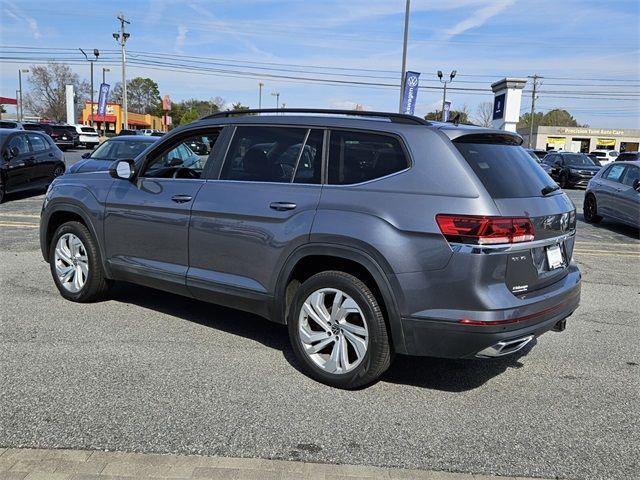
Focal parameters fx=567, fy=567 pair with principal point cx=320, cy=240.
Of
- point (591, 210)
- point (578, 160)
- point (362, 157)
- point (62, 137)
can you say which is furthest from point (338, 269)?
point (62, 137)

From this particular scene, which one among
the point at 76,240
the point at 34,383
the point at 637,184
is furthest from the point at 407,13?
the point at 34,383

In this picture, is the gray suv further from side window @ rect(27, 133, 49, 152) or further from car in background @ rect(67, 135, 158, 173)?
side window @ rect(27, 133, 49, 152)

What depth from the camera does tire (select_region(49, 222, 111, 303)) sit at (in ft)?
17.7

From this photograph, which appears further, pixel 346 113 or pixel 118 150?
pixel 118 150

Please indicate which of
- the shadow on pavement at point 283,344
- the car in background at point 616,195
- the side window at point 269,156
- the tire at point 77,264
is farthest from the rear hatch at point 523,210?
the car in background at point 616,195

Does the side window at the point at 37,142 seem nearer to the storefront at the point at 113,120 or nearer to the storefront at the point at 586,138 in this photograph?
the storefront at the point at 113,120

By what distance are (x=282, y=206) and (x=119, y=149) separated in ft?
32.6

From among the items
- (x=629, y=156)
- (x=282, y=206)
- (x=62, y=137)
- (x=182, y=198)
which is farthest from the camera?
(x=62, y=137)

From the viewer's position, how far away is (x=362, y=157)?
12.7 ft

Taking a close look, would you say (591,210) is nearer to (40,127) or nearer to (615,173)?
(615,173)

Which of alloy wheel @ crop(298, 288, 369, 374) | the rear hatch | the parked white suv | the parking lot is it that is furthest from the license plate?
the parked white suv

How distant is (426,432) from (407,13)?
23378mm

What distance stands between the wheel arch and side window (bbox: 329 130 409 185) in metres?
0.49

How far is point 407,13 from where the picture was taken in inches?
941
